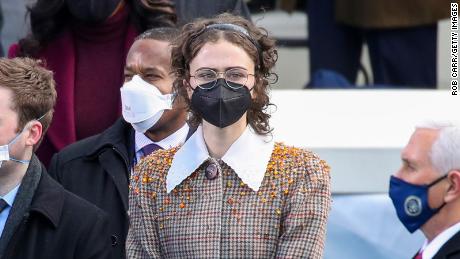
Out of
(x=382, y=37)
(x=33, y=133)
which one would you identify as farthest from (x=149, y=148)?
(x=382, y=37)

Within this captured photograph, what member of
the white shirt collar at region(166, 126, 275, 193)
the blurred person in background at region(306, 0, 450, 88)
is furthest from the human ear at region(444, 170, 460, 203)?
the blurred person in background at region(306, 0, 450, 88)

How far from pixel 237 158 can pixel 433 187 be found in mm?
590

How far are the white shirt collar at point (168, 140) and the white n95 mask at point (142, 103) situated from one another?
0.04m

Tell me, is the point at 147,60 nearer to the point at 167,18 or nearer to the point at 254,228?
the point at 167,18

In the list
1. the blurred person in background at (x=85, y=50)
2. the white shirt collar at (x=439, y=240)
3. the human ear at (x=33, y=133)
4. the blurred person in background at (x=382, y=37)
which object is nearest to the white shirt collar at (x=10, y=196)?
the human ear at (x=33, y=133)

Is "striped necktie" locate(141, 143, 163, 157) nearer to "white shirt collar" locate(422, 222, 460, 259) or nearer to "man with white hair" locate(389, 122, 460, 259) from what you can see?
"man with white hair" locate(389, 122, 460, 259)

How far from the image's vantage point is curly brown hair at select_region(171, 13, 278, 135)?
3.86 m

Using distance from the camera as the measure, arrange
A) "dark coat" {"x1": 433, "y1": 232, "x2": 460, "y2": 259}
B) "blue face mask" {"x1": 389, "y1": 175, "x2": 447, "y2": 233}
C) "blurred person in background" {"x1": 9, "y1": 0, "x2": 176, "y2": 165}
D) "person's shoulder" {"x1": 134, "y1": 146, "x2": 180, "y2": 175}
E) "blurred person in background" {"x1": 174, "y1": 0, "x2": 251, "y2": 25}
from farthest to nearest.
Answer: "blurred person in background" {"x1": 174, "y1": 0, "x2": 251, "y2": 25} → "blurred person in background" {"x1": 9, "y1": 0, "x2": 176, "y2": 165} → "person's shoulder" {"x1": 134, "y1": 146, "x2": 180, "y2": 175} → "blue face mask" {"x1": 389, "y1": 175, "x2": 447, "y2": 233} → "dark coat" {"x1": 433, "y1": 232, "x2": 460, "y2": 259}

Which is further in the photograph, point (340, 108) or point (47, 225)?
point (340, 108)

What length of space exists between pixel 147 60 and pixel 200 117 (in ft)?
2.50

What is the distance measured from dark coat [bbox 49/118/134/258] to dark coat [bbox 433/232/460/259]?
1.22m

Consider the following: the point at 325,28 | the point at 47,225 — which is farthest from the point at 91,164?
the point at 325,28

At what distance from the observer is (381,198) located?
4809 millimetres

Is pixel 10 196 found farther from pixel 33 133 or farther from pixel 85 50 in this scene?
pixel 85 50
